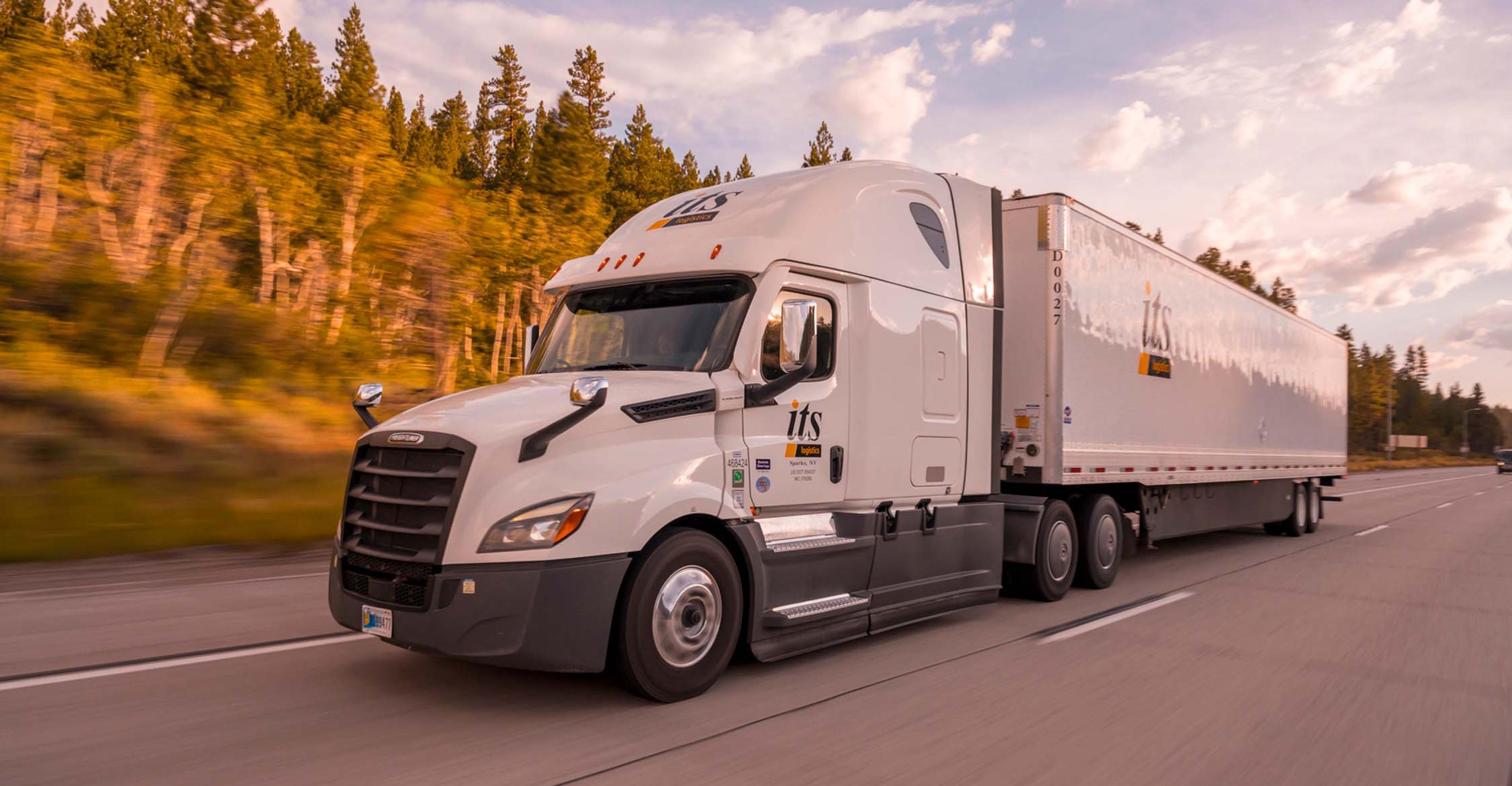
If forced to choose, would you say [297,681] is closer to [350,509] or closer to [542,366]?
[350,509]

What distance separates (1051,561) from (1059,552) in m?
0.21

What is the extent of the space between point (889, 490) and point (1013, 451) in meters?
2.73

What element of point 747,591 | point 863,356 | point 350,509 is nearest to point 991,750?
point 747,591

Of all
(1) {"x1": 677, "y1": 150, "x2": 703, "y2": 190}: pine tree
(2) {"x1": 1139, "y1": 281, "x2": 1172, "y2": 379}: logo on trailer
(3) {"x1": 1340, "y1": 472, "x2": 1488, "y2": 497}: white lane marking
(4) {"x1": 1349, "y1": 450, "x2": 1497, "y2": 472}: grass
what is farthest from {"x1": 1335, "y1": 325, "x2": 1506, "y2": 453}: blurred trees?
(2) {"x1": 1139, "y1": 281, "x2": 1172, "y2": 379}: logo on trailer

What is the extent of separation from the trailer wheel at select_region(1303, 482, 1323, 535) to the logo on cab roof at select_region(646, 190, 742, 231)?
47.4 ft

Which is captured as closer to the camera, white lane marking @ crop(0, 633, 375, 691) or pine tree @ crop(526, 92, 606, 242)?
white lane marking @ crop(0, 633, 375, 691)

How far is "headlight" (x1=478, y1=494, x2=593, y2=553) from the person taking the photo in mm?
4832

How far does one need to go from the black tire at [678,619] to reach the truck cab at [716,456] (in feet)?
0.04

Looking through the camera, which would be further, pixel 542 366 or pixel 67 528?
pixel 67 528

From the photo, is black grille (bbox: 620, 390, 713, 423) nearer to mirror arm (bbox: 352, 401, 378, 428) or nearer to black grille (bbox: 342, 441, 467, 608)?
black grille (bbox: 342, 441, 467, 608)

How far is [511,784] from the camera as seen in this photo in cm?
408

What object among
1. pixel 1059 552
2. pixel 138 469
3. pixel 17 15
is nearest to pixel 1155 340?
pixel 1059 552

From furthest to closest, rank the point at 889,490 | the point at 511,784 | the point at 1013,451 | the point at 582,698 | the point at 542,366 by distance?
the point at 1013,451 → the point at 889,490 → the point at 542,366 → the point at 582,698 → the point at 511,784

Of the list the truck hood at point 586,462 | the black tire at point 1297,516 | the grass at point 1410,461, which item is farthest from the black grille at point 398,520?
the grass at point 1410,461
